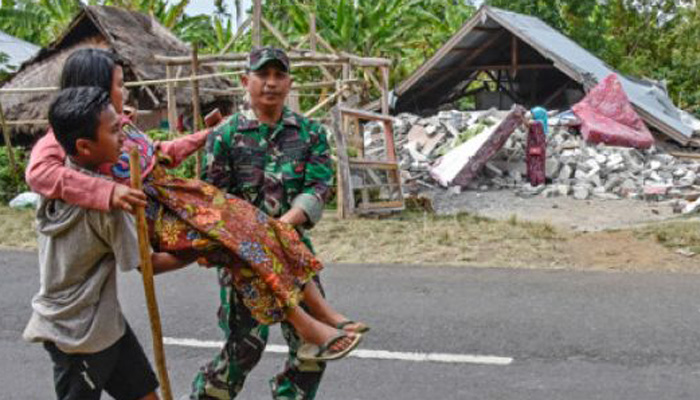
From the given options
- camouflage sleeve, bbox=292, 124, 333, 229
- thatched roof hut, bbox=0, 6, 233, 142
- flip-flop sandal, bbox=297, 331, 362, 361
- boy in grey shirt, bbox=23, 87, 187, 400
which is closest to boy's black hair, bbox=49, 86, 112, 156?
boy in grey shirt, bbox=23, 87, 187, 400

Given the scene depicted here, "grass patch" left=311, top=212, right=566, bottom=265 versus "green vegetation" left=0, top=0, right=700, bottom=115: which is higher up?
"green vegetation" left=0, top=0, right=700, bottom=115

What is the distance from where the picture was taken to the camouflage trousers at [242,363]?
357 centimetres

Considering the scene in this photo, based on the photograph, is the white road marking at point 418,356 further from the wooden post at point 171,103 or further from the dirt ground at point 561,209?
the wooden post at point 171,103

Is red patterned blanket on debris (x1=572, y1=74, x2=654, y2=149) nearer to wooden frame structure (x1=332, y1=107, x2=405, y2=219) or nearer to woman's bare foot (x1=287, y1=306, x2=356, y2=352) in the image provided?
wooden frame structure (x1=332, y1=107, x2=405, y2=219)

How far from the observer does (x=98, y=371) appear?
2.93 meters

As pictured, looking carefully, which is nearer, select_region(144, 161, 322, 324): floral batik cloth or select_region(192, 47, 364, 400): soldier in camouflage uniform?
select_region(144, 161, 322, 324): floral batik cloth

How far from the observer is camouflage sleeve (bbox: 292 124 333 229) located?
348 cm

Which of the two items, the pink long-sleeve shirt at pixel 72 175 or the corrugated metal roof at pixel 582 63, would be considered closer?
the pink long-sleeve shirt at pixel 72 175

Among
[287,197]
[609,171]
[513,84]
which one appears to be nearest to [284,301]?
[287,197]

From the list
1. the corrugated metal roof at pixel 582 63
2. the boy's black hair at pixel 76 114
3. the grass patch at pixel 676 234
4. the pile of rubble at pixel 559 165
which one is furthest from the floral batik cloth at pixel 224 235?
the corrugated metal roof at pixel 582 63

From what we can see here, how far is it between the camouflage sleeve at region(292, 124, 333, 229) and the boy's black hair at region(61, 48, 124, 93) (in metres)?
0.93

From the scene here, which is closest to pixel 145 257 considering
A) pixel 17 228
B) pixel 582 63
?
pixel 17 228

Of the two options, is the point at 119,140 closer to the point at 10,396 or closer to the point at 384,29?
the point at 10,396

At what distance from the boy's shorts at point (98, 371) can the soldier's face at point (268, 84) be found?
1091 millimetres
